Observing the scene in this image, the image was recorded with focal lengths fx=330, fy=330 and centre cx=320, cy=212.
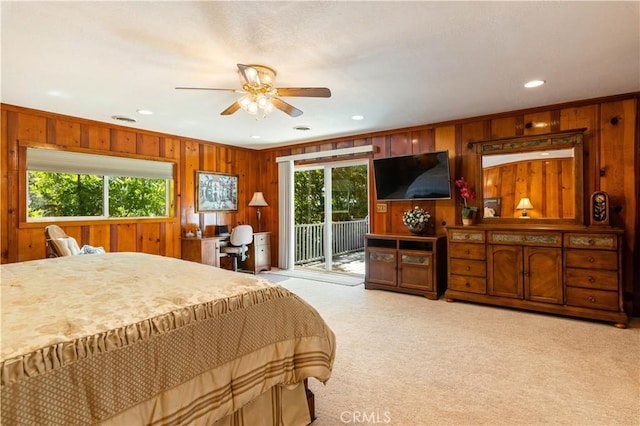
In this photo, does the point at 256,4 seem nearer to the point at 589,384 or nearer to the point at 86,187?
the point at 589,384

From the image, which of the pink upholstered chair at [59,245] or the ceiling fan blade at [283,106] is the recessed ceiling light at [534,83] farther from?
the pink upholstered chair at [59,245]

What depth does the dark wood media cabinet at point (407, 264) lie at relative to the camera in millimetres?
4266

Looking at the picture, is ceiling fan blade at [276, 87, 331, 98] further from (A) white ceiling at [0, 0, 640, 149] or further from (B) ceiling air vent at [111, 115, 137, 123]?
(B) ceiling air vent at [111, 115, 137, 123]

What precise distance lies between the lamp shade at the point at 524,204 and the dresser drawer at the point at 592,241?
26.6 inches

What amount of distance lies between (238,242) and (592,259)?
15.0ft

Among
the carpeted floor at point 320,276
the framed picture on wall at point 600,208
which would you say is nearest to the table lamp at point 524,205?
the framed picture on wall at point 600,208

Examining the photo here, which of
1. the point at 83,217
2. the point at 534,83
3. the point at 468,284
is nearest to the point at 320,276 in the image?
the point at 468,284

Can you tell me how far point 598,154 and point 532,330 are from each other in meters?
2.15

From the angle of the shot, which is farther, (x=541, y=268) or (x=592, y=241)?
(x=541, y=268)

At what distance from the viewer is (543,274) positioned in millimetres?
3576

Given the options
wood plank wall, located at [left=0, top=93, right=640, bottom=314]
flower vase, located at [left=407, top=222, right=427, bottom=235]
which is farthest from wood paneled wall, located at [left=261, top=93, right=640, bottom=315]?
flower vase, located at [left=407, top=222, right=427, bottom=235]

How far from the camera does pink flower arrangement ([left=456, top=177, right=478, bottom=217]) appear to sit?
14.0ft

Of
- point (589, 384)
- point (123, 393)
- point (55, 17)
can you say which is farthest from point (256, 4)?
point (589, 384)

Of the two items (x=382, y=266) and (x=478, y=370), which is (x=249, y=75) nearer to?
(x=478, y=370)
